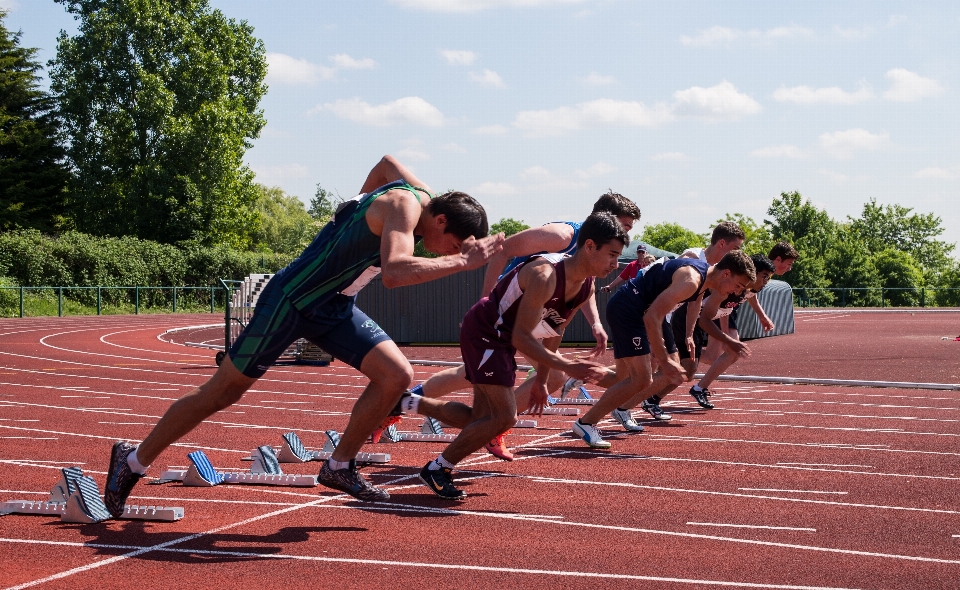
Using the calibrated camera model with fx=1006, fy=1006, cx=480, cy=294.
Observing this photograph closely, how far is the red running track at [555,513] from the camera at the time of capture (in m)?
4.17

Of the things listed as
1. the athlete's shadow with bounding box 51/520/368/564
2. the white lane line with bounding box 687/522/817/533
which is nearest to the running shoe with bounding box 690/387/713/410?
the white lane line with bounding box 687/522/817/533

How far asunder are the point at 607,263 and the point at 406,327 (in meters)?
18.1

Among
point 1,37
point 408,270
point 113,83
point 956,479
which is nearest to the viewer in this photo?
point 408,270

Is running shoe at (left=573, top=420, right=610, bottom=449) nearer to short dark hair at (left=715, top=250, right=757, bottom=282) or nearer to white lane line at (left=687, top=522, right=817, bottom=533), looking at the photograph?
short dark hair at (left=715, top=250, right=757, bottom=282)

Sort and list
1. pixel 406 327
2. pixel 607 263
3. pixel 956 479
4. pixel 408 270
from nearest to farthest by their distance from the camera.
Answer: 1. pixel 408 270
2. pixel 607 263
3. pixel 956 479
4. pixel 406 327

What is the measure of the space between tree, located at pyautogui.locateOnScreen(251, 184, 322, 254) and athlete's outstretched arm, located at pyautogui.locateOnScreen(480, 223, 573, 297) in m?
78.1

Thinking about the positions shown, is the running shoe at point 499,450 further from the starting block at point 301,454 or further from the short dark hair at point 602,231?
A: the short dark hair at point 602,231

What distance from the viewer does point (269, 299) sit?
498 centimetres

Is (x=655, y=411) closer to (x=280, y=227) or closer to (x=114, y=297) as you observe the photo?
(x=114, y=297)

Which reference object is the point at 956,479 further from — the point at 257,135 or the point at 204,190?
the point at 257,135

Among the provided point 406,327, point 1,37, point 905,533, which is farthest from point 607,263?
point 1,37

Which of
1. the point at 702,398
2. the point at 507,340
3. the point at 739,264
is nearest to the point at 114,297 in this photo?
the point at 702,398

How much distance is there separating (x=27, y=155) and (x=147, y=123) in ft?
31.8

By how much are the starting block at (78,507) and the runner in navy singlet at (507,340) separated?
1.44 m
